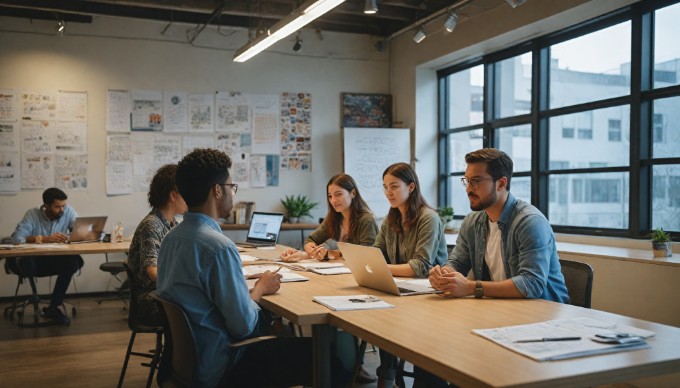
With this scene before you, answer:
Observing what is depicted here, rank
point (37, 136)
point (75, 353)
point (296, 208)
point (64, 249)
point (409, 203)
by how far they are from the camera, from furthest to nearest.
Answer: point (296, 208) < point (37, 136) < point (64, 249) < point (75, 353) < point (409, 203)

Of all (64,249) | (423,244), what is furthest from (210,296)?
(64,249)

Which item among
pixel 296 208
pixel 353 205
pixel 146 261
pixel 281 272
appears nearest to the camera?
pixel 146 261

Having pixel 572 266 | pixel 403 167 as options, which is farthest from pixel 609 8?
pixel 572 266

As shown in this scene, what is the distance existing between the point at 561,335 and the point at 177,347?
4.19 feet

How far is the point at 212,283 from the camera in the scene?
7.08 ft

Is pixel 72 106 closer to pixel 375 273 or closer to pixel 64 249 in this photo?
pixel 64 249

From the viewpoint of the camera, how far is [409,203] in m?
3.48

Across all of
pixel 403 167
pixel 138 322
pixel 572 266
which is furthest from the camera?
pixel 403 167

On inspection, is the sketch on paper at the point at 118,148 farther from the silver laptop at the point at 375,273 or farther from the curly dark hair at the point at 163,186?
the silver laptop at the point at 375,273

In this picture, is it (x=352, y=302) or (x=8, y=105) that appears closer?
(x=352, y=302)

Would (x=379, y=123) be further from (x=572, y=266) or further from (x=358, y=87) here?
(x=572, y=266)

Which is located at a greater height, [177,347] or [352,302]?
[352,302]

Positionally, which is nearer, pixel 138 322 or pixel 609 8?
pixel 138 322

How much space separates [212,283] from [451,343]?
84cm
